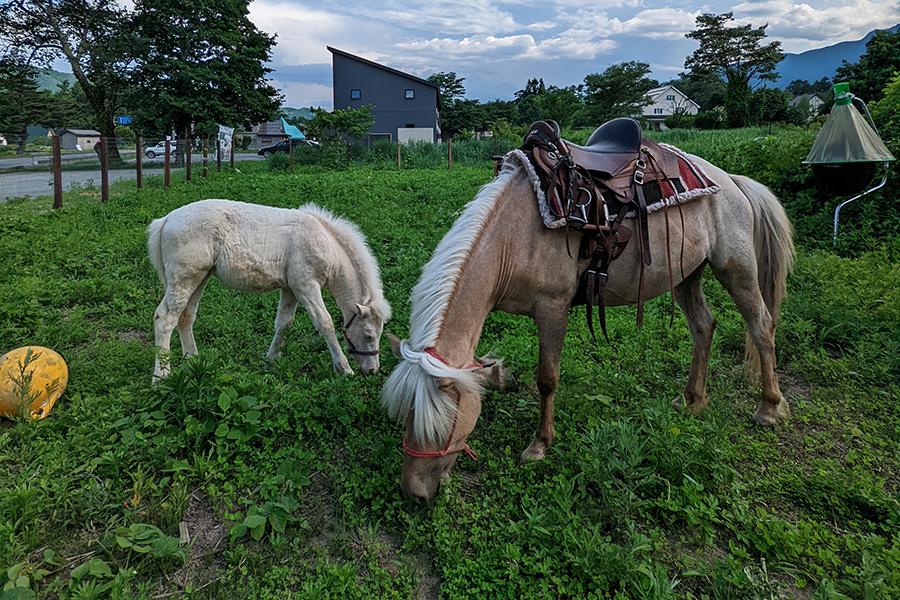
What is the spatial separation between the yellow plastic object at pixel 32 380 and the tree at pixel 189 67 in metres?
25.5

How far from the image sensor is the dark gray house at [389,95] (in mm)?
35656

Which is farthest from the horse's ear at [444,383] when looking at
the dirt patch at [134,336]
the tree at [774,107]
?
the tree at [774,107]

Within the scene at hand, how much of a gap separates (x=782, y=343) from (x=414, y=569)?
4218mm

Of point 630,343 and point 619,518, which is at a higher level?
point 630,343

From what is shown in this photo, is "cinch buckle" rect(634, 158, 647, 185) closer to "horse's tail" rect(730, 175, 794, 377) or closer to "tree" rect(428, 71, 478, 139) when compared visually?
"horse's tail" rect(730, 175, 794, 377)

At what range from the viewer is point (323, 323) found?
421 centimetres

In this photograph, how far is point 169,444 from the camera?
117 inches

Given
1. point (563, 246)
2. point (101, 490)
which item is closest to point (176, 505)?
point (101, 490)

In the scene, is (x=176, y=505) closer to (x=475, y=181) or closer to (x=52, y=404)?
(x=52, y=404)

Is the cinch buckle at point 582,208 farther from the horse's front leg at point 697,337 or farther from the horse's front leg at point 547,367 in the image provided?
the horse's front leg at point 697,337

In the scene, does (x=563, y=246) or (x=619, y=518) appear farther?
(x=563, y=246)

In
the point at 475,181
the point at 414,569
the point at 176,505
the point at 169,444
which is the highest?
the point at 475,181

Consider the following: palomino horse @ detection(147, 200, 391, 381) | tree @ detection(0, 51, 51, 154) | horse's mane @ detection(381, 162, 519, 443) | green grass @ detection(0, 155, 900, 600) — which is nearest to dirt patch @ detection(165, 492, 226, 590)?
green grass @ detection(0, 155, 900, 600)

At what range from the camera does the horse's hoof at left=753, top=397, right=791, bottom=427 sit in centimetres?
364
